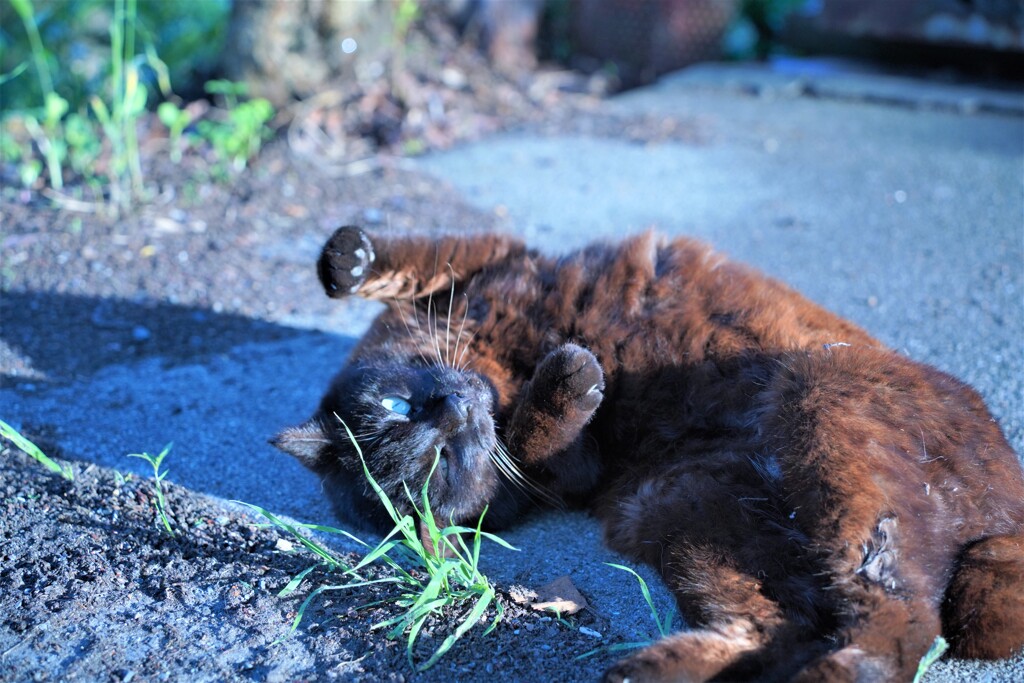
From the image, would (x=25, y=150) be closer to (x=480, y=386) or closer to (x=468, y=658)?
(x=480, y=386)

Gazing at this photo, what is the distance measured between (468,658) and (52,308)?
8.31 feet

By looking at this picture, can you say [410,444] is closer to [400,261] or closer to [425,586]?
[425,586]

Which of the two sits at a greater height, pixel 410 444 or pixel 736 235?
pixel 736 235

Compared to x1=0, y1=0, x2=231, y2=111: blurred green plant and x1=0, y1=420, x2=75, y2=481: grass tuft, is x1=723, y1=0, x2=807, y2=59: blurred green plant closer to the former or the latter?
x1=0, y1=0, x2=231, y2=111: blurred green plant

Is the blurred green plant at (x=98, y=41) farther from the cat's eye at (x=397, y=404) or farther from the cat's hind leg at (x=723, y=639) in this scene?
the cat's hind leg at (x=723, y=639)

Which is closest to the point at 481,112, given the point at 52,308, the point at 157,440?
the point at 52,308

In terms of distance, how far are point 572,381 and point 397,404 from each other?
0.58 m

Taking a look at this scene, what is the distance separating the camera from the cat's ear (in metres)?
2.48

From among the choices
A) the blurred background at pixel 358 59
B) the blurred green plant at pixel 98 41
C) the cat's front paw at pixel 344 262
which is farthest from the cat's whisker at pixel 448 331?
the blurred green plant at pixel 98 41

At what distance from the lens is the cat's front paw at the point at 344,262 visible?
111 inches

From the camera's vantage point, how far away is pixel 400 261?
291cm

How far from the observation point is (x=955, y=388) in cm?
228

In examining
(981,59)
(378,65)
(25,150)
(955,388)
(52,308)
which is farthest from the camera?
(981,59)

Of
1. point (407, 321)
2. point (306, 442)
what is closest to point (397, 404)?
point (306, 442)
